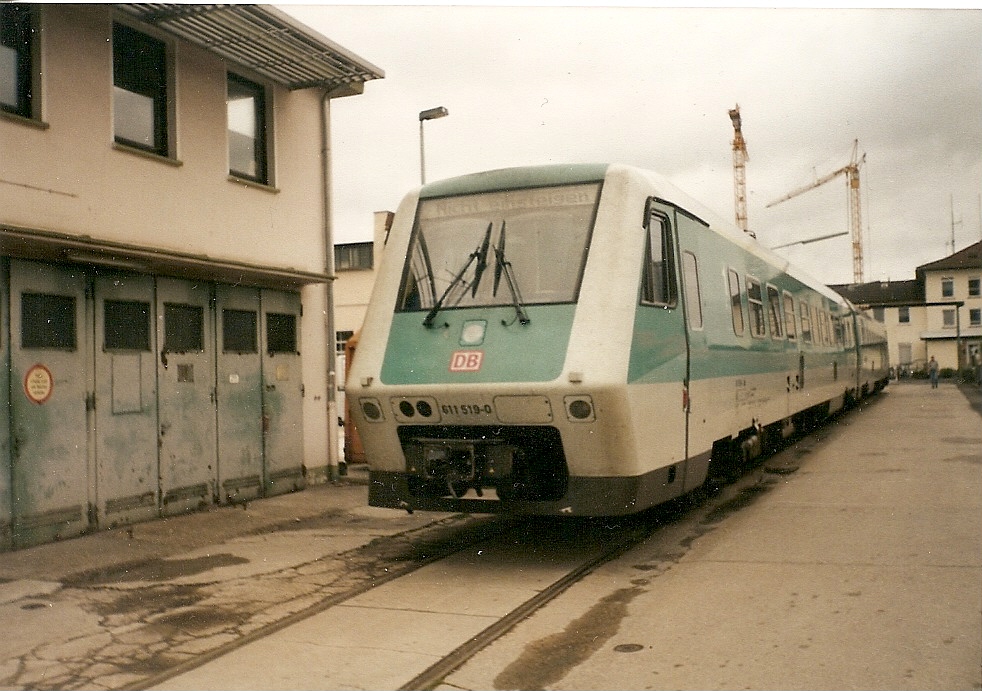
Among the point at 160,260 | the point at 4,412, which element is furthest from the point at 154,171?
the point at 4,412

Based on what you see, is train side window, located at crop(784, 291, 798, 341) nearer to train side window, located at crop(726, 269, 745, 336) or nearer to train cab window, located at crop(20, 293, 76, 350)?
train side window, located at crop(726, 269, 745, 336)

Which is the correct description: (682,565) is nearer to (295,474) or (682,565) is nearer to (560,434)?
(560,434)

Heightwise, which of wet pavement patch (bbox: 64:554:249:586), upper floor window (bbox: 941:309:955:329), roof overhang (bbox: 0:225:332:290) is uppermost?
upper floor window (bbox: 941:309:955:329)

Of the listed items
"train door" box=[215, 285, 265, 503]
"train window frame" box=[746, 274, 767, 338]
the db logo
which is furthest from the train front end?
"train window frame" box=[746, 274, 767, 338]

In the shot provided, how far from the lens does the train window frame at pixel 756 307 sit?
441 inches

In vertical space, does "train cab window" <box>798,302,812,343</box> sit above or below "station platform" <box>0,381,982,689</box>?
above

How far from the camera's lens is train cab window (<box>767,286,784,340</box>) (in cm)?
1259

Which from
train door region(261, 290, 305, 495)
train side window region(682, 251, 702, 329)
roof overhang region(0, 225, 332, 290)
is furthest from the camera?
train door region(261, 290, 305, 495)

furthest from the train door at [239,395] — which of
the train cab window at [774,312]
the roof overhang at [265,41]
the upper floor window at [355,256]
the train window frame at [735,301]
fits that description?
the upper floor window at [355,256]

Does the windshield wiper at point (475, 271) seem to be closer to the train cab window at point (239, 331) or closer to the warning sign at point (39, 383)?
the warning sign at point (39, 383)

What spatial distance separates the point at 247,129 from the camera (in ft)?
40.1

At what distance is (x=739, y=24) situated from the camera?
21.7 feet

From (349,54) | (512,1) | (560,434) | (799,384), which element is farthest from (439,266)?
(799,384)

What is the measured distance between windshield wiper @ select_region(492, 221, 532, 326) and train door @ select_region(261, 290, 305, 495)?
18.0 ft
